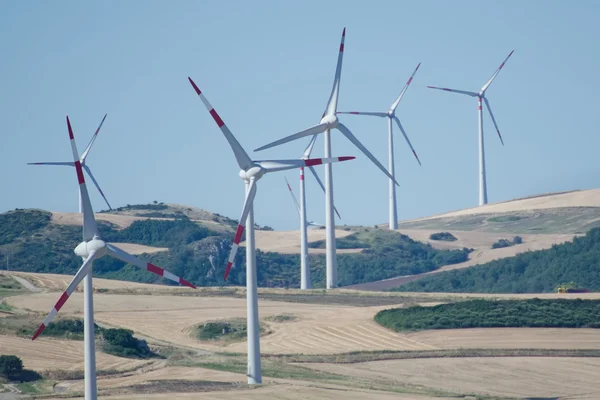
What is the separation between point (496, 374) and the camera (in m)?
61.1

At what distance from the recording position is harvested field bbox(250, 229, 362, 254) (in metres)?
166

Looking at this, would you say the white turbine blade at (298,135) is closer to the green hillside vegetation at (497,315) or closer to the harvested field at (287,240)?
the green hillside vegetation at (497,315)

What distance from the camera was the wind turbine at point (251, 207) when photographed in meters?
52.2

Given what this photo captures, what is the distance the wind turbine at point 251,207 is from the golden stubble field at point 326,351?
63.5 inches

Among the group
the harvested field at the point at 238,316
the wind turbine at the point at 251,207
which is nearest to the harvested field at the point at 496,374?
the harvested field at the point at 238,316

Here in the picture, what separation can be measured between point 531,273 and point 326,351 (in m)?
66.1

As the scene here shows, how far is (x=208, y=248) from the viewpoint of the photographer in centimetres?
15750

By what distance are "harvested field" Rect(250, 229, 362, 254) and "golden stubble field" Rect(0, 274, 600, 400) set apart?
226 ft

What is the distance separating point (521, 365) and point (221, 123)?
21680 millimetres

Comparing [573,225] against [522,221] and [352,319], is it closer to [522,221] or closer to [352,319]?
[522,221]

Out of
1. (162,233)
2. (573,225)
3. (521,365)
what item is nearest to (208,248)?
(162,233)

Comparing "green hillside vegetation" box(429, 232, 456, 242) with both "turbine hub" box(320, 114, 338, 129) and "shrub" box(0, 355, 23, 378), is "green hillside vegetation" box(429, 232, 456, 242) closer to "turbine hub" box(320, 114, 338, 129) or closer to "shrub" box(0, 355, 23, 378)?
"turbine hub" box(320, 114, 338, 129)

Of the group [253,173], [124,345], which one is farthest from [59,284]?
[253,173]

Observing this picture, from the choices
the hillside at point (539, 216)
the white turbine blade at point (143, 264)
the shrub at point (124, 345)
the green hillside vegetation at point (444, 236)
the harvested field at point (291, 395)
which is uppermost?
the hillside at point (539, 216)
